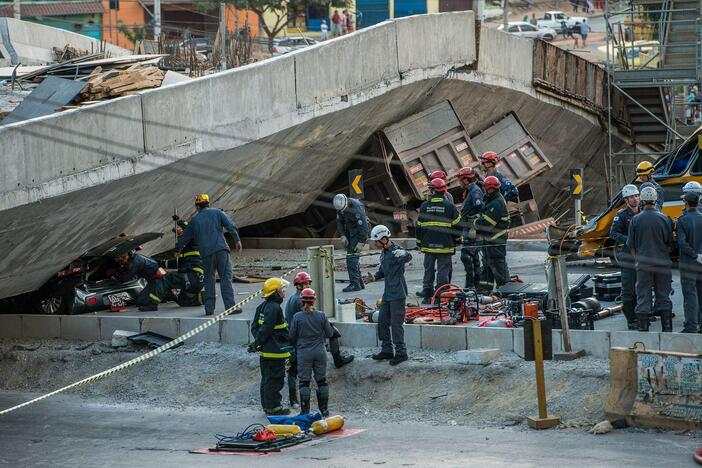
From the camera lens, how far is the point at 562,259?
49.3ft

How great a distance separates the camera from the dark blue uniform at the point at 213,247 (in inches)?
714

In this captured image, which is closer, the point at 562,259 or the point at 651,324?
the point at 562,259

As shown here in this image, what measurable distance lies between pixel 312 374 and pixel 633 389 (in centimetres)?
418

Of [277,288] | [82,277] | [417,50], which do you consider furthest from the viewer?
[417,50]

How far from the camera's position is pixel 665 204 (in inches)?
799

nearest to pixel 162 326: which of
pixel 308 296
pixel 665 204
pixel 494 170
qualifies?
pixel 308 296

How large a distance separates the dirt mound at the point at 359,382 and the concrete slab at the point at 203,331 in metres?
0.14

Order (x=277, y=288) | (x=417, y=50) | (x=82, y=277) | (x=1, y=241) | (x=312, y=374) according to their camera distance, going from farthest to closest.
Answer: (x=417, y=50) < (x=82, y=277) < (x=1, y=241) < (x=312, y=374) < (x=277, y=288)

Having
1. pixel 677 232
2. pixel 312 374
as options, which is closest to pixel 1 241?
→ pixel 312 374

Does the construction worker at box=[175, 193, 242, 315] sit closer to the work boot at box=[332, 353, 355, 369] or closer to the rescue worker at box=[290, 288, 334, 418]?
the work boot at box=[332, 353, 355, 369]

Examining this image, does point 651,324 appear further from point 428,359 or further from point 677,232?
point 428,359

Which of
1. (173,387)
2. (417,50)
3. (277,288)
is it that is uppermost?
(417,50)

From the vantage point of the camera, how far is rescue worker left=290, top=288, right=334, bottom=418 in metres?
14.2

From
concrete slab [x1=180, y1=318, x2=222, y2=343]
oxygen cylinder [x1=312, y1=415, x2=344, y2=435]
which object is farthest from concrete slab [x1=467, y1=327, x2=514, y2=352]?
concrete slab [x1=180, y1=318, x2=222, y2=343]
